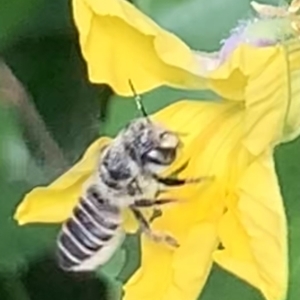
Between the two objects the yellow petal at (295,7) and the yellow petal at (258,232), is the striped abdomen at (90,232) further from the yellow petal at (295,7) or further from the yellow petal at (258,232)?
the yellow petal at (295,7)

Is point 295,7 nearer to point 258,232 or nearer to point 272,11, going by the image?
point 272,11

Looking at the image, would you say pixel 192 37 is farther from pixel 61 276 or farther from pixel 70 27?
pixel 61 276

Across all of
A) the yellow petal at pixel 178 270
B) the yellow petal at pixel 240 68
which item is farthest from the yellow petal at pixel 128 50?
the yellow petal at pixel 178 270

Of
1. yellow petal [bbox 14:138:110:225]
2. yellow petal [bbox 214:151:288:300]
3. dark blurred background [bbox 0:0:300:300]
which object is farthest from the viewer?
dark blurred background [bbox 0:0:300:300]

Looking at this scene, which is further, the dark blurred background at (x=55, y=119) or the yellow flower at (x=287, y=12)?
the dark blurred background at (x=55, y=119)

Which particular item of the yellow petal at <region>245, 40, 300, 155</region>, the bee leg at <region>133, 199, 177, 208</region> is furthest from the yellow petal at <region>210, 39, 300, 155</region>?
the bee leg at <region>133, 199, 177, 208</region>

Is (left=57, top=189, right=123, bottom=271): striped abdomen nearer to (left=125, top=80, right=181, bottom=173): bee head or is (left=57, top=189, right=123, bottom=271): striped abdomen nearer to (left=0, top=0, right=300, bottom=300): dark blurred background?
(left=125, top=80, right=181, bottom=173): bee head
